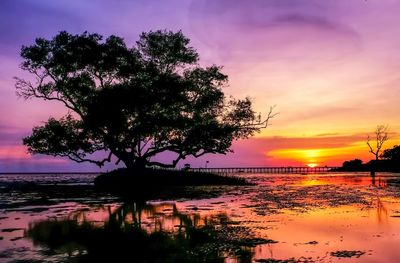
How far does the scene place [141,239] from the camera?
1456cm

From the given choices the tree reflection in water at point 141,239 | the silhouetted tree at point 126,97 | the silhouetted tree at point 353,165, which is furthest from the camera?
the silhouetted tree at point 353,165

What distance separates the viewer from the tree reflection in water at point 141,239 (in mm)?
11812

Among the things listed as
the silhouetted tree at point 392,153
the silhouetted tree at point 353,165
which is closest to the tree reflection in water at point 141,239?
the silhouetted tree at point 392,153

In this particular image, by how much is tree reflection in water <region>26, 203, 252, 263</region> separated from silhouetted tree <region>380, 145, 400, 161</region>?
138951 mm

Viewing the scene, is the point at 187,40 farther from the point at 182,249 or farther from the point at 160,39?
the point at 182,249

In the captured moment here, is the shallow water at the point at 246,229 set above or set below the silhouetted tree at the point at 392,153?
below

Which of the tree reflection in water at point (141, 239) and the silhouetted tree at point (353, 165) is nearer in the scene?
the tree reflection in water at point (141, 239)

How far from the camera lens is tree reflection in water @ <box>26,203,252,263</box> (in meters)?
11.8

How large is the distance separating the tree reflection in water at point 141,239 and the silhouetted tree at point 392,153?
139 m

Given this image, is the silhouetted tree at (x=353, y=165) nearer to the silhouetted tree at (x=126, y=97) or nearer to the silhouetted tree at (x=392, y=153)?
the silhouetted tree at (x=392, y=153)

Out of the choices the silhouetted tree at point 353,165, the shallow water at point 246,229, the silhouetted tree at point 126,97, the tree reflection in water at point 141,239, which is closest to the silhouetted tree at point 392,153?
the silhouetted tree at point 353,165

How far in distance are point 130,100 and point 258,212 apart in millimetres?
30598

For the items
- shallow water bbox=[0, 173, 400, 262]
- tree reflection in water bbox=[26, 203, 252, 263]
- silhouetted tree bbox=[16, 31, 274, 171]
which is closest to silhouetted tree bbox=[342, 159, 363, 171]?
silhouetted tree bbox=[16, 31, 274, 171]

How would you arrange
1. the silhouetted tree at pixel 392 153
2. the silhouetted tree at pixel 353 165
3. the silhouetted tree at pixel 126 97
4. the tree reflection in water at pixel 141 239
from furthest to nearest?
the silhouetted tree at pixel 353 165 < the silhouetted tree at pixel 392 153 < the silhouetted tree at pixel 126 97 < the tree reflection in water at pixel 141 239
